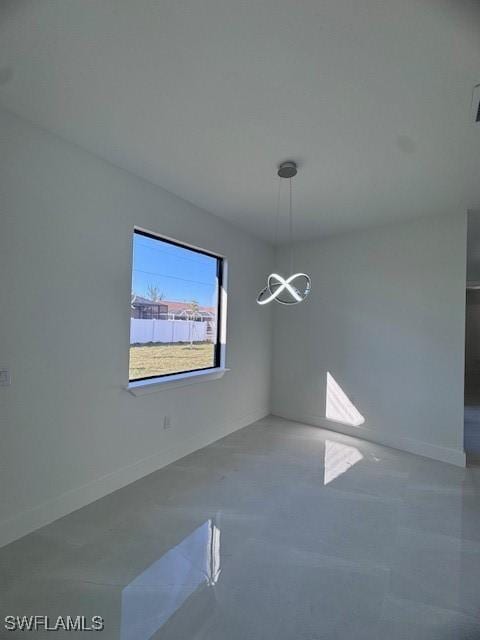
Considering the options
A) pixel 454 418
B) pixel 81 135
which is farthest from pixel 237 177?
pixel 454 418

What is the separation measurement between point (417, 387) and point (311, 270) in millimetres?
2025

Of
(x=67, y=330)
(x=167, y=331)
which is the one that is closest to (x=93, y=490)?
(x=67, y=330)

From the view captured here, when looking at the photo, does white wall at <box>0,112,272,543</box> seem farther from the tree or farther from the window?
the tree

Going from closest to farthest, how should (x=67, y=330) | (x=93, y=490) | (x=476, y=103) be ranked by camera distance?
(x=476, y=103), (x=67, y=330), (x=93, y=490)

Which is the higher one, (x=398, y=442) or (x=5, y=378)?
(x=5, y=378)

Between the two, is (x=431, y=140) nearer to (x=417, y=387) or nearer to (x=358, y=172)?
(x=358, y=172)

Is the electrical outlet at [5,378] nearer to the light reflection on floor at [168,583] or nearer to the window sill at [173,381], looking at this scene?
the window sill at [173,381]

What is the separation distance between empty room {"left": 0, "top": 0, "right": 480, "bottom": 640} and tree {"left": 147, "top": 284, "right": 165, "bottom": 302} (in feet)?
0.06

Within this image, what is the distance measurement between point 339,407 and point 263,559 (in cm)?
261

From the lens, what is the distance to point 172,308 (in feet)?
10.8

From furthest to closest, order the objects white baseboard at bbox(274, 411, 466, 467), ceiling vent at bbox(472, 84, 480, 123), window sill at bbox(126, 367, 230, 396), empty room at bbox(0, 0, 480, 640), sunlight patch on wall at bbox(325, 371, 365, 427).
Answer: sunlight patch on wall at bbox(325, 371, 365, 427) < white baseboard at bbox(274, 411, 466, 467) < window sill at bbox(126, 367, 230, 396) < ceiling vent at bbox(472, 84, 480, 123) < empty room at bbox(0, 0, 480, 640)

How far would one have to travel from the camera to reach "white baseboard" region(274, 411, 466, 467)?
3.27 metres

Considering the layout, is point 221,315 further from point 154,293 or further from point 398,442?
point 398,442

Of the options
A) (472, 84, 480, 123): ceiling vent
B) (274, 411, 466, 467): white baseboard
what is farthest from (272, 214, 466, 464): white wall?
(472, 84, 480, 123): ceiling vent
